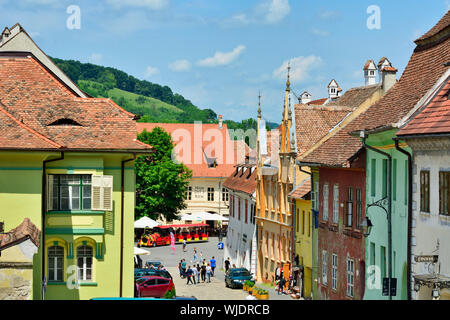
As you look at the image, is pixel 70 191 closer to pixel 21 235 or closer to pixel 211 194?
pixel 21 235

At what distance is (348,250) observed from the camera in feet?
121

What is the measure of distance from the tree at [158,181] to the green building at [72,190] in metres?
57.0

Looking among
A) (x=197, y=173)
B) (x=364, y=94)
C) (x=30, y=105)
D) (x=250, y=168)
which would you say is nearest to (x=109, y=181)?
(x=30, y=105)

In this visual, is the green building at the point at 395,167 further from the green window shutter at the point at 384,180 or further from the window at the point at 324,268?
the window at the point at 324,268

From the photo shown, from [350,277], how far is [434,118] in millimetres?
15415

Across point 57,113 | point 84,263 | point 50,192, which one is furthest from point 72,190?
point 57,113

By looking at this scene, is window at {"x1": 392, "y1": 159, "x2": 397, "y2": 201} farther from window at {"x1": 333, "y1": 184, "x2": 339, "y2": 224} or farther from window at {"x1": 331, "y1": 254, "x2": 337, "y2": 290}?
window at {"x1": 331, "y1": 254, "x2": 337, "y2": 290}

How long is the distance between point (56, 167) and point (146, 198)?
59460mm

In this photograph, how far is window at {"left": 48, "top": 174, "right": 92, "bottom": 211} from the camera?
31.4 meters

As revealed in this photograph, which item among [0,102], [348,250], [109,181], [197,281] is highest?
[0,102]

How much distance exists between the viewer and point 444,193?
21734mm
